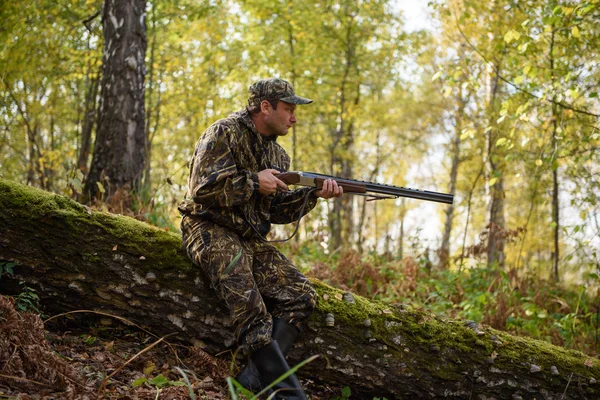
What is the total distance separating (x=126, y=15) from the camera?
7.79 m

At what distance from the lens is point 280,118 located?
14.7 feet

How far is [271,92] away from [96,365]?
256 cm

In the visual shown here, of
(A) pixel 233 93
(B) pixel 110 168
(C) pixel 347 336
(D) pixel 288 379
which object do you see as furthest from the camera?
(A) pixel 233 93

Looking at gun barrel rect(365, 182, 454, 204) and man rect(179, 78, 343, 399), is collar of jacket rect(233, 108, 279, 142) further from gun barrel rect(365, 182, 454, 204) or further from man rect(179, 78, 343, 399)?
gun barrel rect(365, 182, 454, 204)

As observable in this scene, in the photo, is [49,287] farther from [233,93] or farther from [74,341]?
[233,93]

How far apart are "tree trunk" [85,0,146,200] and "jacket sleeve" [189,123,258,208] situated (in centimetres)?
366

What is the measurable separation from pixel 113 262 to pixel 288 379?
171cm

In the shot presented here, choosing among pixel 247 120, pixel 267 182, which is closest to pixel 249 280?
pixel 267 182

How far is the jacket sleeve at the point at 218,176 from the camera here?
404cm

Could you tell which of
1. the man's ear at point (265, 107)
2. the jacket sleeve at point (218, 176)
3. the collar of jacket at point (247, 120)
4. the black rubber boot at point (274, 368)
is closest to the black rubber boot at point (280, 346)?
the black rubber boot at point (274, 368)

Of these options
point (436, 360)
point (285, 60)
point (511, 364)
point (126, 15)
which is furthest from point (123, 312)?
point (285, 60)

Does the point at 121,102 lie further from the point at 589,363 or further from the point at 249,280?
the point at 589,363

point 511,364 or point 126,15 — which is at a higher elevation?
point 126,15

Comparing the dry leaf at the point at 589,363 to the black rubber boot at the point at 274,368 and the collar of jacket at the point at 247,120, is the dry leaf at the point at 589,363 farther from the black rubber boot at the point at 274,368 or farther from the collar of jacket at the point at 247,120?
the collar of jacket at the point at 247,120
